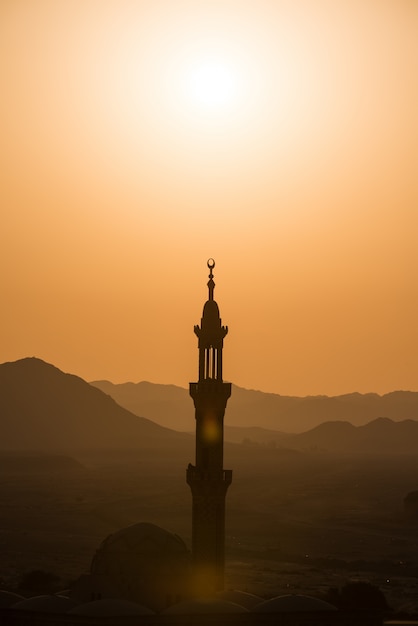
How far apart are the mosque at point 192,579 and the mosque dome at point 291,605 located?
0.12 feet

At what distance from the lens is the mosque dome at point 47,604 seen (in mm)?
46719

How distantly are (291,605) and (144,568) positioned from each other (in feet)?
19.5

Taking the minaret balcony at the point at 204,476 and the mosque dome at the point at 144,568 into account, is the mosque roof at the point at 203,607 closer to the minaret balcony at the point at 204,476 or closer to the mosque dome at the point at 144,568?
the mosque dome at the point at 144,568

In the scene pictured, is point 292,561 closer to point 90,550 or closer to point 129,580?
point 90,550

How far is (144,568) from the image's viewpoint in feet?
161

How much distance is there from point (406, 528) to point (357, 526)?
613 cm

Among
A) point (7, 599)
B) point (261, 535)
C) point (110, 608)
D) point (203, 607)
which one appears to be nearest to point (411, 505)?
point (261, 535)

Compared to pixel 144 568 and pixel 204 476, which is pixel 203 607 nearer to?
pixel 144 568

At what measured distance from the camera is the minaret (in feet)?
167

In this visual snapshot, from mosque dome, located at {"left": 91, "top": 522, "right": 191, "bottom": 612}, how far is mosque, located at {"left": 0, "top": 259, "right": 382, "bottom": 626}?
0.13 feet

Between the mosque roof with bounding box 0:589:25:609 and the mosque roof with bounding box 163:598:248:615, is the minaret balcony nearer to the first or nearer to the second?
the mosque roof with bounding box 163:598:248:615

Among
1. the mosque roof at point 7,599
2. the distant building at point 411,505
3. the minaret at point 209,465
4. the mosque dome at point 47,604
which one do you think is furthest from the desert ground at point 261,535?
the mosque dome at point 47,604

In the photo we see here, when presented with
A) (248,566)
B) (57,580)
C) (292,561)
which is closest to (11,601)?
(57,580)

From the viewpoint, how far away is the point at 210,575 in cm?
5044
